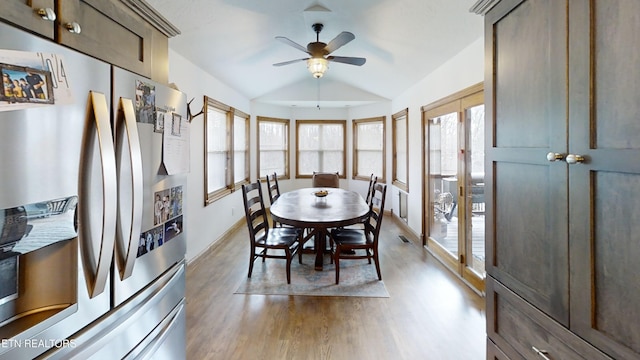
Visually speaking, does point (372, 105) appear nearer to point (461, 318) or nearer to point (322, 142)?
Result: point (322, 142)

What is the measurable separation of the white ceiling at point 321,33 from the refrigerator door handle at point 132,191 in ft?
6.08

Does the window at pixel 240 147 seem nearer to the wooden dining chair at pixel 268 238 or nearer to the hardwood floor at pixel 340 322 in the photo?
the wooden dining chair at pixel 268 238

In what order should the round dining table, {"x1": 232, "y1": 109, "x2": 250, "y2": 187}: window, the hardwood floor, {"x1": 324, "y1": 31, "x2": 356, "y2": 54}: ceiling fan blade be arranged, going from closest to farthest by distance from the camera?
the hardwood floor < {"x1": 324, "y1": 31, "x2": 356, "y2": 54}: ceiling fan blade < the round dining table < {"x1": 232, "y1": 109, "x2": 250, "y2": 187}: window

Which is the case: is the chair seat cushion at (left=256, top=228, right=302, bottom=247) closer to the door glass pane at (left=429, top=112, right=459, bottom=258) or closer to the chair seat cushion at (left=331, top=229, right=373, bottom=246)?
the chair seat cushion at (left=331, top=229, right=373, bottom=246)

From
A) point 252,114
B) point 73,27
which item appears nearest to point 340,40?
point 73,27

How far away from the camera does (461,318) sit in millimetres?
2680

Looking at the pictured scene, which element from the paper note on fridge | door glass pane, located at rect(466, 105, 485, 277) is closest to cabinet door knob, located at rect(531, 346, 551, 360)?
the paper note on fridge

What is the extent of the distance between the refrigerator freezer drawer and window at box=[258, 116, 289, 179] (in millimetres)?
5405

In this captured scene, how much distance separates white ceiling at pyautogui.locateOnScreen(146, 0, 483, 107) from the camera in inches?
110

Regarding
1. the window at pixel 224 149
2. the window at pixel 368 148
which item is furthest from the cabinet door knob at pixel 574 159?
the window at pixel 368 148

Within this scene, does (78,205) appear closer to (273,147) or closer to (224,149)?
(224,149)

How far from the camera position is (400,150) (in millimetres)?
6141

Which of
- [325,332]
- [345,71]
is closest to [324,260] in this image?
[325,332]

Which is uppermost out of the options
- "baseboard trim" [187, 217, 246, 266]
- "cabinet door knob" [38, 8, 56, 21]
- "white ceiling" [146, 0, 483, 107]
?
"white ceiling" [146, 0, 483, 107]
